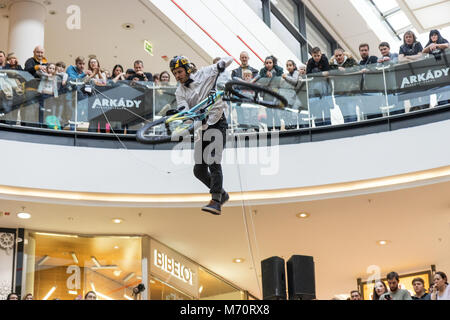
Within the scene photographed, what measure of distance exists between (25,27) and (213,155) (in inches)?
282

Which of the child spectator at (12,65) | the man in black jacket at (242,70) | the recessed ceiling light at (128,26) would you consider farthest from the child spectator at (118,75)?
the recessed ceiling light at (128,26)

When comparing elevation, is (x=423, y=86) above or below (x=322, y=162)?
above

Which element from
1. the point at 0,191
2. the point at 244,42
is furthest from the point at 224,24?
the point at 0,191

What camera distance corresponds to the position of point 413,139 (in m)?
11.9

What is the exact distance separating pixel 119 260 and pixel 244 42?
21.8 feet

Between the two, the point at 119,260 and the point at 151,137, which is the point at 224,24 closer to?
the point at 119,260

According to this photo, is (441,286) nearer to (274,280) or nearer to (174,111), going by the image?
(274,280)

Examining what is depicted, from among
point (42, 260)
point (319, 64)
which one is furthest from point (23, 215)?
point (319, 64)

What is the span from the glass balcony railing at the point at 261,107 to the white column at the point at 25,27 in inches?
116

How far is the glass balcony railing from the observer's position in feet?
38.7

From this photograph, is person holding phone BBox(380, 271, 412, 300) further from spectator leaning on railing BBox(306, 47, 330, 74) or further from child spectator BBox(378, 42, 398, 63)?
spectator leaning on railing BBox(306, 47, 330, 74)

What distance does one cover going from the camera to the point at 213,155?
364 inches
